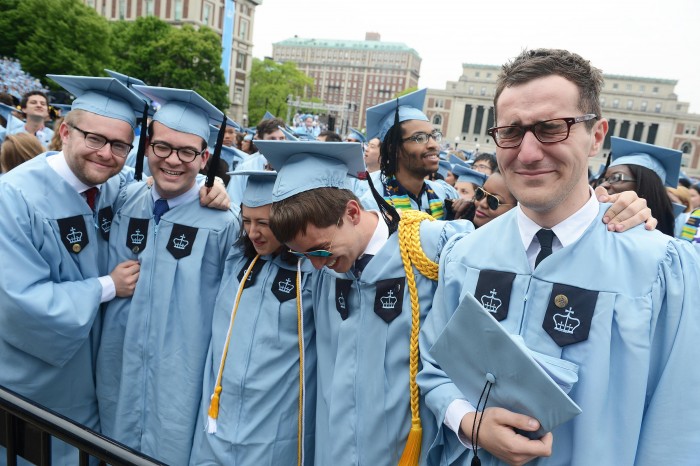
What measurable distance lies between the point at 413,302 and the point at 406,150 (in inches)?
71.6

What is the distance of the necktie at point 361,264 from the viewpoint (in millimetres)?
1933

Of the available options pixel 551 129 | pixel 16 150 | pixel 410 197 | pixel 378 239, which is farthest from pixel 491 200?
pixel 16 150

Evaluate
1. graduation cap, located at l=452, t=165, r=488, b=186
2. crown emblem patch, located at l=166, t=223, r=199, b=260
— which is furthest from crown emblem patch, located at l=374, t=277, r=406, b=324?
graduation cap, located at l=452, t=165, r=488, b=186

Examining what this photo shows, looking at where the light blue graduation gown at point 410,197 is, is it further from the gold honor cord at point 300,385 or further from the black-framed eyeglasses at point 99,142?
the black-framed eyeglasses at point 99,142

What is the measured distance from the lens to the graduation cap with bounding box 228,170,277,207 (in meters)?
2.27

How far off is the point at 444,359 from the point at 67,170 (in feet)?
7.08

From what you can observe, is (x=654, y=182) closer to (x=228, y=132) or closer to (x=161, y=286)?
(x=161, y=286)

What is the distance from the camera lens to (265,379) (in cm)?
213

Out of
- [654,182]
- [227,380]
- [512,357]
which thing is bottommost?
[227,380]

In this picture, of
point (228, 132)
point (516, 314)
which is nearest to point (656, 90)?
point (228, 132)

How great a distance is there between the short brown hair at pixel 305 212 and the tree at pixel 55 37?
29733mm

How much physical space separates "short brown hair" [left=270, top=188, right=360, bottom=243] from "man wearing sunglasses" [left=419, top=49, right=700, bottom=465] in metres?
0.70

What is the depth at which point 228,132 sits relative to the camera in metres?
8.27

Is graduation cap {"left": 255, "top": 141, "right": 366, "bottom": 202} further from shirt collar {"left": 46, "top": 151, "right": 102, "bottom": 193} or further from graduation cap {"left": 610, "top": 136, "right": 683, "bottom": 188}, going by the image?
graduation cap {"left": 610, "top": 136, "right": 683, "bottom": 188}
